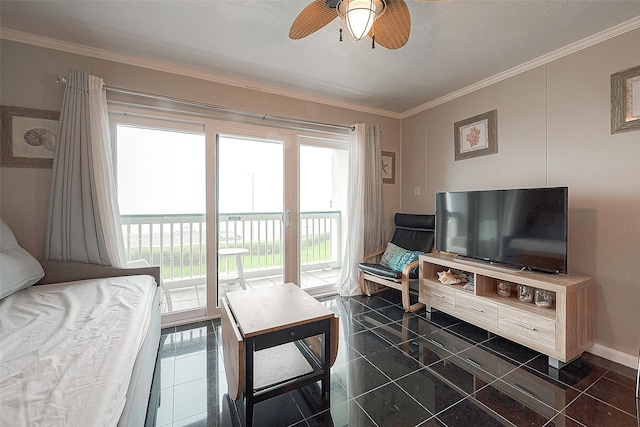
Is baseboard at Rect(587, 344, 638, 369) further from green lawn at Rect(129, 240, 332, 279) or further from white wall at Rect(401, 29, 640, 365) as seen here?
green lawn at Rect(129, 240, 332, 279)

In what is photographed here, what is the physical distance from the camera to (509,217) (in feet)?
7.54

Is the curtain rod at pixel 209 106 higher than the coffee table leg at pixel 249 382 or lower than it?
higher

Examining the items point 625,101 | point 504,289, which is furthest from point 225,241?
point 625,101

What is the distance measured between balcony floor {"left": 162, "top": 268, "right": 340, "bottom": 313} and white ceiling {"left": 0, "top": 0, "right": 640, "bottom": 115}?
2.38 meters

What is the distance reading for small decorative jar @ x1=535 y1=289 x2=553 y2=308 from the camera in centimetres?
208

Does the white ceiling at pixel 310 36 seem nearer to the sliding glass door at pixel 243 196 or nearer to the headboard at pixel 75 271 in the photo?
the sliding glass door at pixel 243 196

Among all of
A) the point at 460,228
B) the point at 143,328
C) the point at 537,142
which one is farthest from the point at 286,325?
the point at 537,142

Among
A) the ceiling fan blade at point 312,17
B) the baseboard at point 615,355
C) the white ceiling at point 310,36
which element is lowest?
the baseboard at point 615,355

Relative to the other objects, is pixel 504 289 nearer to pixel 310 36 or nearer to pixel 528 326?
pixel 528 326

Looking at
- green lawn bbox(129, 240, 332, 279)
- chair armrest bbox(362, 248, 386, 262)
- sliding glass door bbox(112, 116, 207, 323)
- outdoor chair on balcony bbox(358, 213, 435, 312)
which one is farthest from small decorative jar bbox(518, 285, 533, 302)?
sliding glass door bbox(112, 116, 207, 323)

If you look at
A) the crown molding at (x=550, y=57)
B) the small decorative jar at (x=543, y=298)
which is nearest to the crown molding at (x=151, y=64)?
the crown molding at (x=550, y=57)

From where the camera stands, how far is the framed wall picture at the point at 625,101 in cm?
192

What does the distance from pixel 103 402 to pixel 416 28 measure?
8.72 feet

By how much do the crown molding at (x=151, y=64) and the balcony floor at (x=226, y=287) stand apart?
2.26 metres
